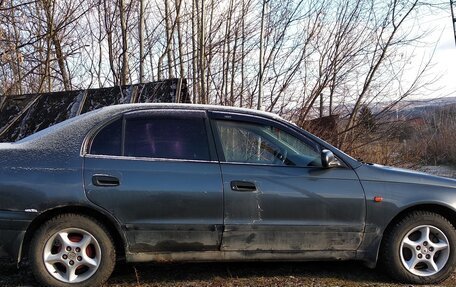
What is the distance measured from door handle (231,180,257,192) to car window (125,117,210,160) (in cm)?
35

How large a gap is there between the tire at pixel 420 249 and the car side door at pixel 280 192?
37 cm

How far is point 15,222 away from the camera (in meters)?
4.12

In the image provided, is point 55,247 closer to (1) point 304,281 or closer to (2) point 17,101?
(1) point 304,281

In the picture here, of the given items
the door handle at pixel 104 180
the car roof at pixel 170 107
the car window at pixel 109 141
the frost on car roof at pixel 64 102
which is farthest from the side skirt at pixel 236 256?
the frost on car roof at pixel 64 102

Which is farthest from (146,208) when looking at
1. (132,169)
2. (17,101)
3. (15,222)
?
(17,101)

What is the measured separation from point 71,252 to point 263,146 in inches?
75.9

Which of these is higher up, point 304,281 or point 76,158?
point 76,158

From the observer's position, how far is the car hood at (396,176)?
15.6 feet

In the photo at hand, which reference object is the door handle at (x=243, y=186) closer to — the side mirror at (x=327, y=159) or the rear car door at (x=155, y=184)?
the rear car door at (x=155, y=184)

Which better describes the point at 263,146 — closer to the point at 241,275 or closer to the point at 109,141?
the point at 241,275

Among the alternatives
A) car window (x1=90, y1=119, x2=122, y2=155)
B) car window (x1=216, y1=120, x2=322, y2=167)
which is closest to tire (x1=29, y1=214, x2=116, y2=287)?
car window (x1=90, y1=119, x2=122, y2=155)

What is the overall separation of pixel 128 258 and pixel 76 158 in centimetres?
96

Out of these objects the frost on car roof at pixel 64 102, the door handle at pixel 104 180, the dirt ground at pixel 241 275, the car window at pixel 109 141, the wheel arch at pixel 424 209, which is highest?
the frost on car roof at pixel 64 102

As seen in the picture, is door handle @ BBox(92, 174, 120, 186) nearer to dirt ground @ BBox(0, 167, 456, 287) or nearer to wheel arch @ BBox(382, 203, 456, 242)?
dirt ground @ BBox(0, 167, 456, 287)
